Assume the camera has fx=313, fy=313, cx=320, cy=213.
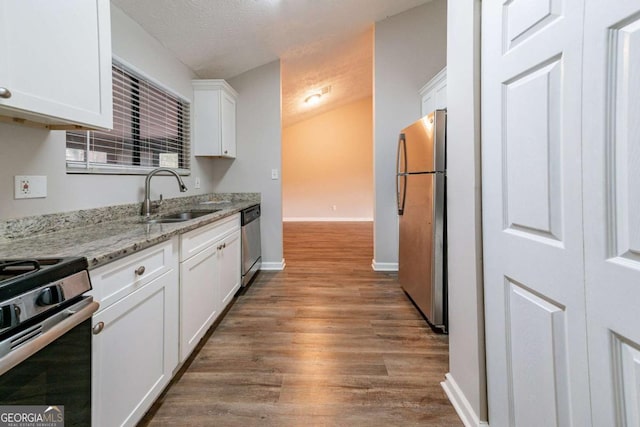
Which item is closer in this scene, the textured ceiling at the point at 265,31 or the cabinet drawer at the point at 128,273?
the cabinet drawer at the point at 128,273

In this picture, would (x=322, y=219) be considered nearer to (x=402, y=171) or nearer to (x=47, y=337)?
(x=402, y=171)

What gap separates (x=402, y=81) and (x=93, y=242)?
3.51m

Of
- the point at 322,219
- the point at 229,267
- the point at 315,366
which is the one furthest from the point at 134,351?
the point at 322,219

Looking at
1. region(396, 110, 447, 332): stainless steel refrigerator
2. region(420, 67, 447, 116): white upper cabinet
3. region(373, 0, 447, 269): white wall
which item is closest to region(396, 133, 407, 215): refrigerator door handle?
region(396, 110, 447, 332): stainless steel refrigerator

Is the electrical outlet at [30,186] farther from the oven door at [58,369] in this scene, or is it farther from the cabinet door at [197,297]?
the oven door at [58,369]

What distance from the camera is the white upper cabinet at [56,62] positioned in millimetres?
980

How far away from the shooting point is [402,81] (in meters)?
3.70

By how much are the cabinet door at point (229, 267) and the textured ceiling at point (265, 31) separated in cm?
171

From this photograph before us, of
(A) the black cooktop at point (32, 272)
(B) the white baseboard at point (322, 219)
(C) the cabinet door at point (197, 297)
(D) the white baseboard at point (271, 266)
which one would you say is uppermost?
(A) the black cooktop at point (32, 272)

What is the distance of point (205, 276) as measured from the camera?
80.2 inches

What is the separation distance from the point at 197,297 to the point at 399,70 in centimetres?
330

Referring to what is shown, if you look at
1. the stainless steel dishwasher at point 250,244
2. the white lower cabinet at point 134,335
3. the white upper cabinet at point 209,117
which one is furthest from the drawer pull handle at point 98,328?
the white upper cabinet at point 209,117

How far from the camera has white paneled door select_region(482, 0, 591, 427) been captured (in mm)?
818

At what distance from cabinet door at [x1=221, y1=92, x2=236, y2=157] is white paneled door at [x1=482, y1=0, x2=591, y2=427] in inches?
109
